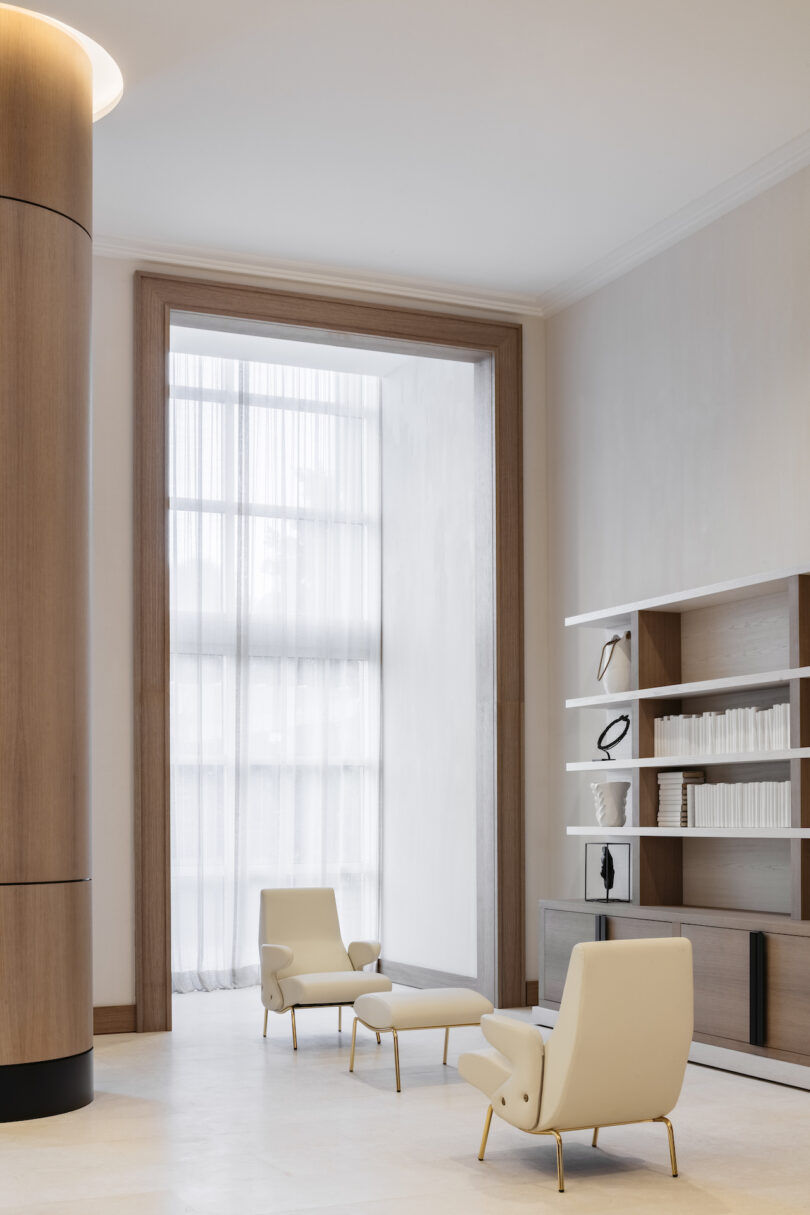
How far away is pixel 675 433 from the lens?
757cm

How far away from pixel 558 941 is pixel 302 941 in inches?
56.5

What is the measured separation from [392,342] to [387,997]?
4266 mm

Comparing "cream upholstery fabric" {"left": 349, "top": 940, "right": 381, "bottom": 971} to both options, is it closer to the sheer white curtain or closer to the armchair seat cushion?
the armchair seat cushion

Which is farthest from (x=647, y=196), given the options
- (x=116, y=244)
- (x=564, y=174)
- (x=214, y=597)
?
(x=214, y=597)

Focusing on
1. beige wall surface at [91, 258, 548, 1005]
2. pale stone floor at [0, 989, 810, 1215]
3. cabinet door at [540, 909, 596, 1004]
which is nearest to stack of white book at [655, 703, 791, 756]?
cabinet door at [540, 909, 596, 1004]

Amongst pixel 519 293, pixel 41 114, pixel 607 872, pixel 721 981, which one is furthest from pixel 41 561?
pixel 519 293

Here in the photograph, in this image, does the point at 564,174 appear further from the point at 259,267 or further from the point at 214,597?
the point at 214,597

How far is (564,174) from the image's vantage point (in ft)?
23.1

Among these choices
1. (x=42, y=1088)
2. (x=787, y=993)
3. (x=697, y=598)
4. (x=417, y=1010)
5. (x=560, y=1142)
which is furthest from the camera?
(x=697, y=598)

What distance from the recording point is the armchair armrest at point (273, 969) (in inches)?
276

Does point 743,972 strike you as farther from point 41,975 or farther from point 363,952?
point 41,975

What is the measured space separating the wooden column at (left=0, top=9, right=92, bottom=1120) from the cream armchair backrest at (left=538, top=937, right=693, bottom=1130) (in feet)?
6.96

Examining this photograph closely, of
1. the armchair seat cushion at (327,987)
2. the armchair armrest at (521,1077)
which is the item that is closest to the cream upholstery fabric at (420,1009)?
the armchair seat cushion at (327,987)

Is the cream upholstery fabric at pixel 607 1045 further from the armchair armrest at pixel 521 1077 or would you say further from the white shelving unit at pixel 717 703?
the white shelving unit at pixel 717 703
